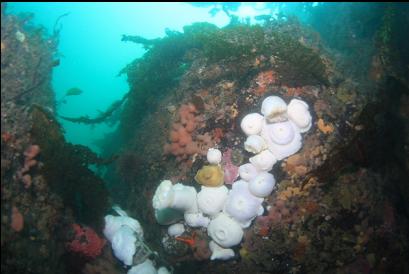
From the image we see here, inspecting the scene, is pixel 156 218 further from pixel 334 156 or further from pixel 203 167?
pixel 334 156

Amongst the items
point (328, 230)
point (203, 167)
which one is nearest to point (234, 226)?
point (203, 167)

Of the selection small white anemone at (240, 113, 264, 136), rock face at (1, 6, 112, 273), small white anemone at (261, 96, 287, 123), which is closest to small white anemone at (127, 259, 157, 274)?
rock face at (1, 6, 112, 273)

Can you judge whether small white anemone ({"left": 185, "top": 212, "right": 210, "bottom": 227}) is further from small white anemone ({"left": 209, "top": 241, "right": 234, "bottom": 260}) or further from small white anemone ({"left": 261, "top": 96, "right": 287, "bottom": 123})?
small white anemone ({"left": 261, "top": 96, "right": 287, "bottom": 123})

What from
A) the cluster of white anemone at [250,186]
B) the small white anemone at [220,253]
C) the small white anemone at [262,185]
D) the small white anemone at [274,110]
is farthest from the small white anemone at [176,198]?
the small white anemone at [274,110]

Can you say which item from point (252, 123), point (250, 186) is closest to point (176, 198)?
point (250, 186)

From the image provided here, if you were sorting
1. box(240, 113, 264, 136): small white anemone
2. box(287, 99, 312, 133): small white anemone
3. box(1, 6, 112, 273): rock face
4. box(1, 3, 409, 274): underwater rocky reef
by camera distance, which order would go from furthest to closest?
box(240, 113, 264, 136): small white anemone, box(287, 99, 312, 133): small white anemone, box(1, 3, 409, 274): underwater rocky reef, box(1, 6, 112, 273): rock face

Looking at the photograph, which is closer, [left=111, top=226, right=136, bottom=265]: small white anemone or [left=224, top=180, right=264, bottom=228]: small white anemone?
[left=224, top=180, right=264, bottom=228]: small white anemone

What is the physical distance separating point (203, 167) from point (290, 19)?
24.8ft

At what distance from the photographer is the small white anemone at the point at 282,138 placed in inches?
190

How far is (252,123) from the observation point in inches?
200

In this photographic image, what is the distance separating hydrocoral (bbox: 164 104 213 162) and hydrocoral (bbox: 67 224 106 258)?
1994 millimetres

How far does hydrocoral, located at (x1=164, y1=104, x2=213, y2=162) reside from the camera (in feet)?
18.9

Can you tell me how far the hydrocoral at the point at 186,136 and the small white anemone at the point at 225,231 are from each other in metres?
1.28

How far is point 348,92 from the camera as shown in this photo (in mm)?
5418
